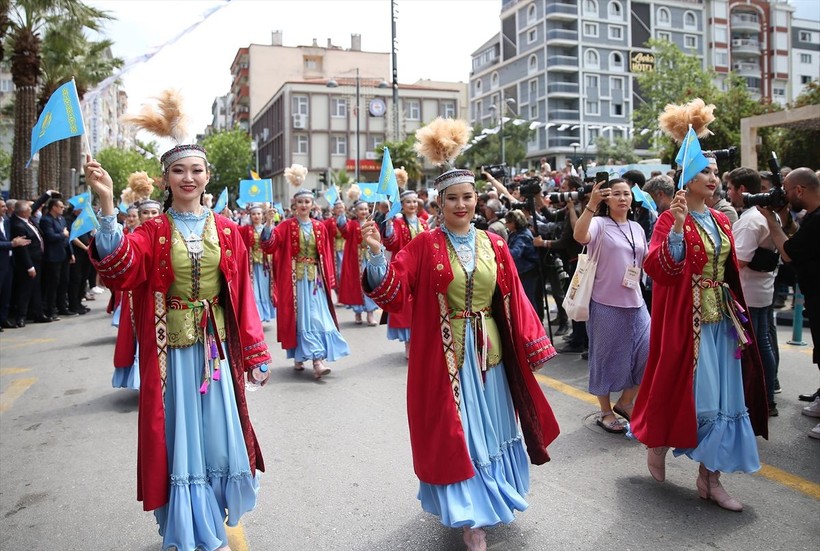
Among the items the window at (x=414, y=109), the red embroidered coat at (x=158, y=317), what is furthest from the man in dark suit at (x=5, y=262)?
the window at (x=414, y=109)

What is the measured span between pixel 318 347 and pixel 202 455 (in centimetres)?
433

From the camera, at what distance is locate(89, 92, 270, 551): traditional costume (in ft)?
11.8

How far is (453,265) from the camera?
3926mm

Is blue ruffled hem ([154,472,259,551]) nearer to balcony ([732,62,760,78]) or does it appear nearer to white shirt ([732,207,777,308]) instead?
white shirt ([732,207,777,308])

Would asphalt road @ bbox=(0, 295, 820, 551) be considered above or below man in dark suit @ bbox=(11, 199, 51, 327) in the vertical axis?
below

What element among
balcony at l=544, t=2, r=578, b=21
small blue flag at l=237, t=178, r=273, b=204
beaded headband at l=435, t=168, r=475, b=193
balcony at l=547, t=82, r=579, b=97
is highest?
balcony at l=544, t=2, r=578, b=21

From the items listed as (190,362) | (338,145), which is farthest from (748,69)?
(190,362)

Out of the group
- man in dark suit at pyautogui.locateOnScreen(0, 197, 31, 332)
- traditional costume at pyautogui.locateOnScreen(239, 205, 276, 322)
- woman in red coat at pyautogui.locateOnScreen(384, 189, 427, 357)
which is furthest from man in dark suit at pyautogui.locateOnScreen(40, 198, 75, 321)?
woman in red coat at pyautogui.locateOnScreen(384, 189, 427, 357)

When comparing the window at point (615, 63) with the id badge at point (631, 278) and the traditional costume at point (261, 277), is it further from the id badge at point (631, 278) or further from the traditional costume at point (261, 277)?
the id badge at point (631, 278)

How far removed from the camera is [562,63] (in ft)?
205

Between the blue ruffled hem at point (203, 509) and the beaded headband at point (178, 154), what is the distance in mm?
1642

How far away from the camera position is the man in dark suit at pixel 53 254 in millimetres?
13516

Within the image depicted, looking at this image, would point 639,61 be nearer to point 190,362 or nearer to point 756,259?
point 756,259

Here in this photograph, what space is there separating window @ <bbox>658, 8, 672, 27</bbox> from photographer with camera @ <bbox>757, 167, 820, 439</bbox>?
66.9 metres
